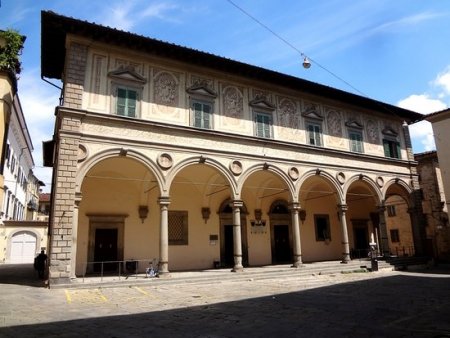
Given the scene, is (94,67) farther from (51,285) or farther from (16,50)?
(51,285)

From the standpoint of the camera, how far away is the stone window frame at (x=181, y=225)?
1755 centimetres

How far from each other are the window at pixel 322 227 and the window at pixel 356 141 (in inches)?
188

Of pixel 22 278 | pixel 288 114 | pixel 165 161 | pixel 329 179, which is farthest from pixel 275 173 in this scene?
pixel 22 278

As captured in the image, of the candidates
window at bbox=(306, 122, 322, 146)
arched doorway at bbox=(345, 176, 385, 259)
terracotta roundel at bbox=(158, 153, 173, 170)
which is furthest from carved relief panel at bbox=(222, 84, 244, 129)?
arched doorway at bbox=(345, 176, 385, 259)

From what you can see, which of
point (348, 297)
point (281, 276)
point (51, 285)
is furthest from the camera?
point (281, 276)

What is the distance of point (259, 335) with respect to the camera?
6039 millimetres

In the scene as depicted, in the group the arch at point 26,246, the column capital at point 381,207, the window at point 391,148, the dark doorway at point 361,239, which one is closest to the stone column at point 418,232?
the column capital at point 381,207

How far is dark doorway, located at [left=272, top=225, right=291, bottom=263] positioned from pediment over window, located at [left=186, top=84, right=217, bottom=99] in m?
8.77

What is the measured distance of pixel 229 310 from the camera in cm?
828

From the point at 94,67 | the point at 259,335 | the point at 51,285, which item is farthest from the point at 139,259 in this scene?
the point at 259,335

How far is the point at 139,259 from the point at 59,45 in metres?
9.94

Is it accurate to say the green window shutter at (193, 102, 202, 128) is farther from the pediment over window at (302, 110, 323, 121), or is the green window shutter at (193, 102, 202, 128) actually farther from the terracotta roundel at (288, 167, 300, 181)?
the pediment over window at (302, 110, 323, 121)

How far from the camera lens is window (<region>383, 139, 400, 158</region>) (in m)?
22.5

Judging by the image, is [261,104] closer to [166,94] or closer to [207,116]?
[207,116]
